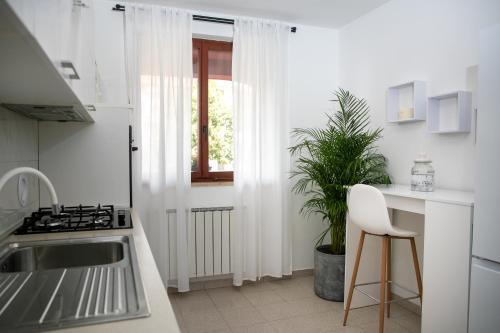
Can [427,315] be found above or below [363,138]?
below

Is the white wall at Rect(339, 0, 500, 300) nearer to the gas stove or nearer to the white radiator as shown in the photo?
the white radiator

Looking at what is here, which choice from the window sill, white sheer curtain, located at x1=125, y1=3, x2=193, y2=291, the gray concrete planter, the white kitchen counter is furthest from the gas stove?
the gray concrete planter

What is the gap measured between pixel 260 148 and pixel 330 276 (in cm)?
129

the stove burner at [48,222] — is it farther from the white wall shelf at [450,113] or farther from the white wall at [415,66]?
the white wall shelf at [450,113]

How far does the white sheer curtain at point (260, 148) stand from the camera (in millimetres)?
3391

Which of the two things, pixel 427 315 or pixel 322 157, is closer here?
pixel 427 315

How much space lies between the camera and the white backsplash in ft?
5.07

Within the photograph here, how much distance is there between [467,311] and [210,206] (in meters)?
2.24

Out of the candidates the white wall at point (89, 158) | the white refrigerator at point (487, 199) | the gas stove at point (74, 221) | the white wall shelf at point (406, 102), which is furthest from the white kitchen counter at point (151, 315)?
the white wall shelf at point (406, 102)

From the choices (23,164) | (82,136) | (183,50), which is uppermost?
(183,50)

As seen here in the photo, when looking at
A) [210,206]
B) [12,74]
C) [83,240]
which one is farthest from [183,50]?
[12,74]

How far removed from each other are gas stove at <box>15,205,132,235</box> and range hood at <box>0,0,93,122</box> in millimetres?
507

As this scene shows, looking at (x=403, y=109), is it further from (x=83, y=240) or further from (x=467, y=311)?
(x=83, y=240)

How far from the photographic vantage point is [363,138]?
116 inches
